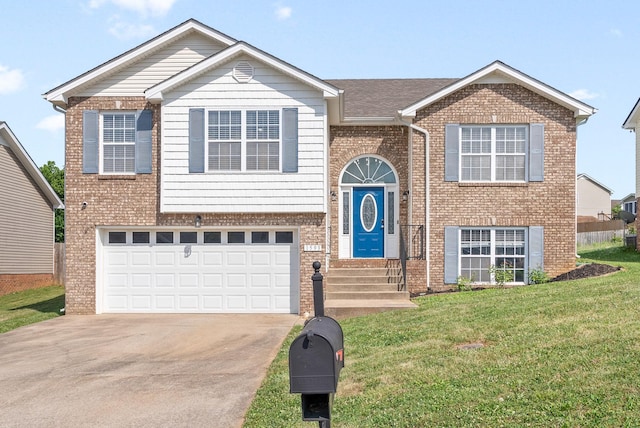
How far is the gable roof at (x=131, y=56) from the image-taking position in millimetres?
15438

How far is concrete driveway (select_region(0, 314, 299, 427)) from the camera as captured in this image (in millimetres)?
7074

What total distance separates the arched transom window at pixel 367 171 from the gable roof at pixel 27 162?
12535mm

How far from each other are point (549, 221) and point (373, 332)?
8181mm

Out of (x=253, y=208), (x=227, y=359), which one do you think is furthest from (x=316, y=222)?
(x=227, y=359)

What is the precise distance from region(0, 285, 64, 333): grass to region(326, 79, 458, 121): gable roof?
960 cm

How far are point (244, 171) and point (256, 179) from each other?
0.34 meters

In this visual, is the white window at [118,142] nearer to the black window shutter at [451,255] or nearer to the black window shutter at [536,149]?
the black window shutter at [451,255]

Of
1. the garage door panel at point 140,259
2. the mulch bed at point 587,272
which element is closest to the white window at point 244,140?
the garage door panel at point 140,259

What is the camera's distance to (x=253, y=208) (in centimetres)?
1514

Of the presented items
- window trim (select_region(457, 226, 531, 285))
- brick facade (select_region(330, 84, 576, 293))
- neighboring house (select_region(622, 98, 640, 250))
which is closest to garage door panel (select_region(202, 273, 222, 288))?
brick facade (select_region(330, 84, 576, 293))

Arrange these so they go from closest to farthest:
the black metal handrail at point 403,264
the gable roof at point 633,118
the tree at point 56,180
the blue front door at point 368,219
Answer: the black metal handrail at point 403,264 → the blue front door at point 368,219 → the gable roof at point 633,118 → the tree at point 56,180

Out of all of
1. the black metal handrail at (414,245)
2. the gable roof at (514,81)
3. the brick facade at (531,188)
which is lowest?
the black metal handrail at (414,245)

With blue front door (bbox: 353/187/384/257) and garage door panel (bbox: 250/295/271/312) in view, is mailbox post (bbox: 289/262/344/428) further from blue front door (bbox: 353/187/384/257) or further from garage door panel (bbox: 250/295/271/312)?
blue front door (bbox: 353/187/384/257)

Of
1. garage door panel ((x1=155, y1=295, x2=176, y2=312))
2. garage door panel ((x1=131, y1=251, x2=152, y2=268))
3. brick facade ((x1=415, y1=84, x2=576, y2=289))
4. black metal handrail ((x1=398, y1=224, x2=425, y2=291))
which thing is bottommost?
garage door panel ((x1=155, y1=295, x2=176, y2=312))
